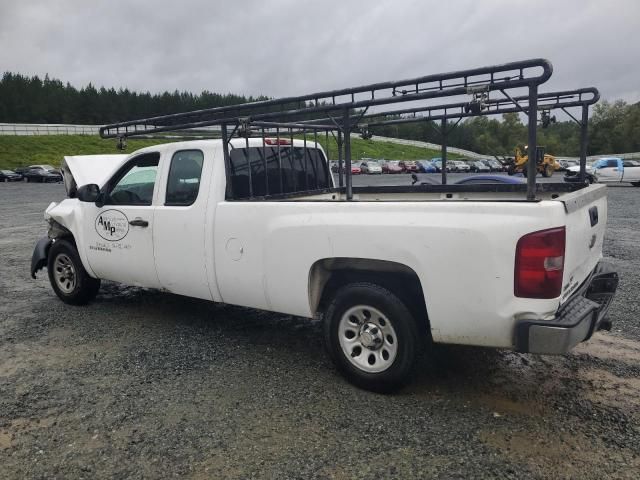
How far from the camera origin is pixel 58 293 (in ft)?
20.3

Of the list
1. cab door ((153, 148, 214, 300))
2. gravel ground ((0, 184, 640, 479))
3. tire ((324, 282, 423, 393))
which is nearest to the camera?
gravel ground ((0, 184, 640, 479))

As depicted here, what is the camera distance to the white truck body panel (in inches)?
122

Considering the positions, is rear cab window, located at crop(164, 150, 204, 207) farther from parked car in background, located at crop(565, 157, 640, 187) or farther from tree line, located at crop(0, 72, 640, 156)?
tree line, located at crop(0, 72, 640, 156)

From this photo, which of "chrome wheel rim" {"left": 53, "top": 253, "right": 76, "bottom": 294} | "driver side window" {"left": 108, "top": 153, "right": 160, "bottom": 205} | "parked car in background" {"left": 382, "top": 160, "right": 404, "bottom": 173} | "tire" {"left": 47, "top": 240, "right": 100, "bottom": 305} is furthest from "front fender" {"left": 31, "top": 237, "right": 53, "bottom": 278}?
"parked car in background" {"left": 382, "top": 160, "right": 404, "bottom": 173}

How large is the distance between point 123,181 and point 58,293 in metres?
1.85

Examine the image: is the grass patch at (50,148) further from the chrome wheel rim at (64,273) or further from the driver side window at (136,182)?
the driver side window at (136,182)

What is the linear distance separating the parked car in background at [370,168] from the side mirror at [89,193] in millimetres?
46525

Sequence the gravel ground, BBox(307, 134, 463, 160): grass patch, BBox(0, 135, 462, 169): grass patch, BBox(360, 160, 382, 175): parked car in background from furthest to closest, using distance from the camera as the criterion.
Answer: BBox(307, 134, 463, 160): grass patch < BBox(0, 135, 462, 169): grass patch < BBox(360, 160, 382, 175): parked car in background < the gravel ground

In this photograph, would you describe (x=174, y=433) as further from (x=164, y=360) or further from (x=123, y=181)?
(x=123, y=181)

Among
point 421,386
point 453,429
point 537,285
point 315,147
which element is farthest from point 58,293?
point 537,285

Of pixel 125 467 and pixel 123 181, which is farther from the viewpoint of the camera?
pixel 123 181

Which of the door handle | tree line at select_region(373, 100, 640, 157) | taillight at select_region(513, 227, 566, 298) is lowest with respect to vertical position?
taillight at select_region(513, 227, 566, 298)

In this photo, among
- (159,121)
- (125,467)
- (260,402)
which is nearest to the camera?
(125,467)

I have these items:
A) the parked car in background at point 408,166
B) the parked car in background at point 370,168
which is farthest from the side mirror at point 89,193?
the parked car in background at point 408,166
